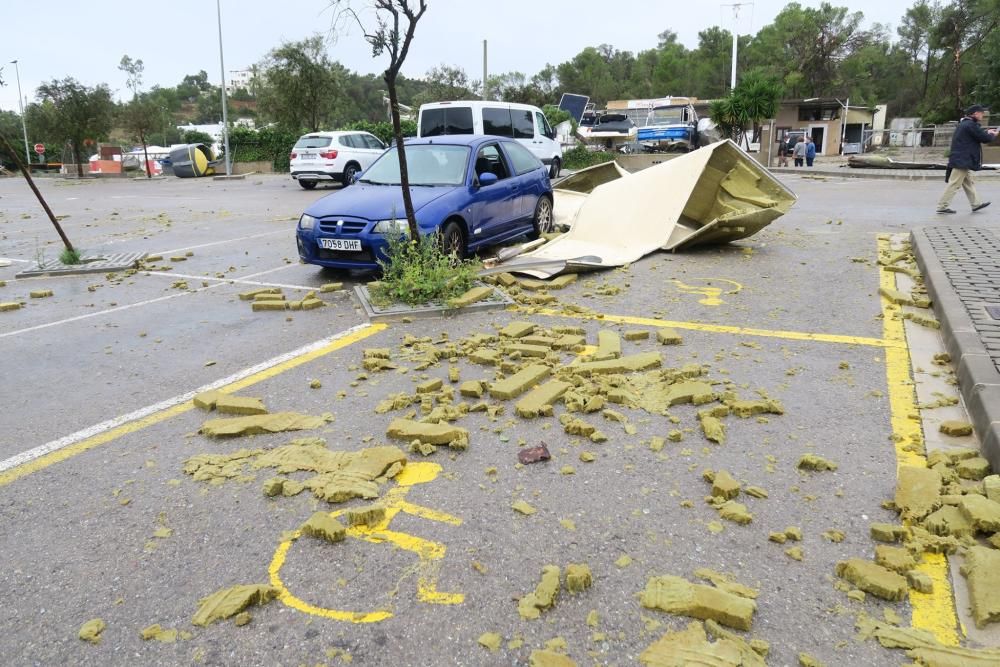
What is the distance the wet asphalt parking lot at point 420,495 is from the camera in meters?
2.52

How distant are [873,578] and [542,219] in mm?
8703

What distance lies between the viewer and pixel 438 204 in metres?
8.39

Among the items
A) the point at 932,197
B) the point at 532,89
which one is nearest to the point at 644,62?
the point at 532,89

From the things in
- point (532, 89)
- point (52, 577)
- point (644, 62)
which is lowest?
point (52, 577)

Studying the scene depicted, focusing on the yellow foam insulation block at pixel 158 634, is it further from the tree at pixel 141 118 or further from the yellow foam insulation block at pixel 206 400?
the tree at pixel 141 118

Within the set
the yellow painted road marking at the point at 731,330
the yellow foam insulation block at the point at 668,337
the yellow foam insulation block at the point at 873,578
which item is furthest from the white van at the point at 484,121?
the yellow foam insulation block at the point at 873,578

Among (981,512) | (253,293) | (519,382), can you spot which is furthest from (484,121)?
(981,512)

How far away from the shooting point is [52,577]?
288 centimetres

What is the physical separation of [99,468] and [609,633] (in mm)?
2840

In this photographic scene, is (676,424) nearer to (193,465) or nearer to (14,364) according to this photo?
(193,465)

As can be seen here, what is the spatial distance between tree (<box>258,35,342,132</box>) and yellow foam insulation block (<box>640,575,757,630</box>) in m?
37.0

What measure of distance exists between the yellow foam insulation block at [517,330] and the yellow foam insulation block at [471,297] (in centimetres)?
91

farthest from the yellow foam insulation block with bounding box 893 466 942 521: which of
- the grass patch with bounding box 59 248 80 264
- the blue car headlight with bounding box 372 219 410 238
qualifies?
the grass patch with bounding box 59 248 80 264

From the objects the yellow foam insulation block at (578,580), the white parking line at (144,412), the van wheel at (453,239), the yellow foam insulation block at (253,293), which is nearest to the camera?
the yellow foam insulation block at (578,580)
